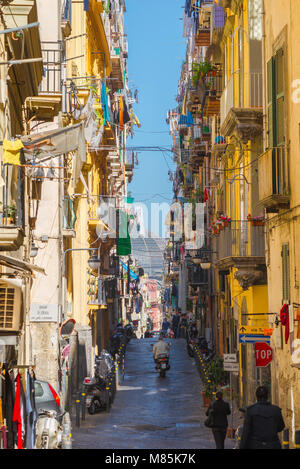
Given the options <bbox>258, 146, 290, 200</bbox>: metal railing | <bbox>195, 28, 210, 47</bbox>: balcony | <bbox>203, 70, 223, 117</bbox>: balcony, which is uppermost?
<bbox>195, 28, 210, 47</bbox>: balcony

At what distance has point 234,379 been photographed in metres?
27.8

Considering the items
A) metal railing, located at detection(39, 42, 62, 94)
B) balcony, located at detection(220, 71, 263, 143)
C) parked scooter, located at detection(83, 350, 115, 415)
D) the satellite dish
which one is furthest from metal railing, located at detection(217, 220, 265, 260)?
metal railing, located at detection(39, 42, 62, 94)

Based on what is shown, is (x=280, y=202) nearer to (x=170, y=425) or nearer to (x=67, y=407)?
(x=170, y=425)

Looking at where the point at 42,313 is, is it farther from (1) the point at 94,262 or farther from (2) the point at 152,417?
(1) the point at 94,262

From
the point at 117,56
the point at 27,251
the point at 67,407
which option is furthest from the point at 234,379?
the point at 117,56

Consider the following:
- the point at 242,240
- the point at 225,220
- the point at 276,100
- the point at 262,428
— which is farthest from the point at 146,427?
the point at 262,428

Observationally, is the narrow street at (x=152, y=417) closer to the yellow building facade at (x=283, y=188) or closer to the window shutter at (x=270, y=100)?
the yellow building facade at (x=283, y=188)

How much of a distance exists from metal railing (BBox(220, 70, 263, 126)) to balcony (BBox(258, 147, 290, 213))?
5.91 metres

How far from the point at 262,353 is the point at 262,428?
25.3ft

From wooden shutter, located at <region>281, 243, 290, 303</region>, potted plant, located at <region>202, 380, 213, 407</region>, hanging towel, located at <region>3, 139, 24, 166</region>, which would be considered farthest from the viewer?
potted plant, located at <region>202, 380, 213, 407</region>

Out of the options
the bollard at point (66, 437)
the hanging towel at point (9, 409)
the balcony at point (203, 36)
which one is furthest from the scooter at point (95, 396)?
the balcony at point (203, 36)

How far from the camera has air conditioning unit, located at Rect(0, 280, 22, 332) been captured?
1566 cm

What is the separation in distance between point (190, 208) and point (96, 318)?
10.4 m

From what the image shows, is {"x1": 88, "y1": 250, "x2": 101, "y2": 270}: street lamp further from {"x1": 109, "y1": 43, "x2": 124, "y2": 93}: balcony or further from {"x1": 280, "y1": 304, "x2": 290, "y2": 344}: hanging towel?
{"x1": 109, "y1": 43, "x2": 124, "y2": 93}: balcony
